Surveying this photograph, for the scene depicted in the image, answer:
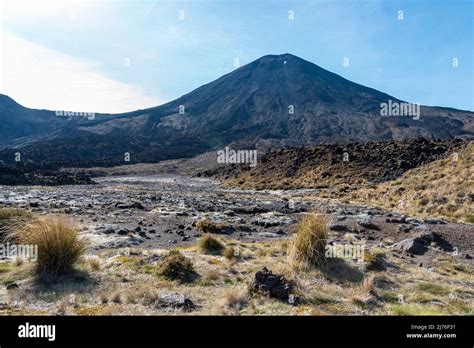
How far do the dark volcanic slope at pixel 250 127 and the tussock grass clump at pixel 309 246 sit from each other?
99580mm

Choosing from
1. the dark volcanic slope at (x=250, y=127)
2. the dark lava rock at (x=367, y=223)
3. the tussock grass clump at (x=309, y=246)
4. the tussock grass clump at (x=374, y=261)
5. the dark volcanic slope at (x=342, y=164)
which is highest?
the dark volcanic slope at (x=250, y=127)

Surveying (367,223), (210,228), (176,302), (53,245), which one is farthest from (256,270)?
(367,223)

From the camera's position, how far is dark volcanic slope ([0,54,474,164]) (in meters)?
126

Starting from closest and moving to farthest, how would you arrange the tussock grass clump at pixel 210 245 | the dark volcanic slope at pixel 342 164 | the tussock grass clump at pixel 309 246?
1. the tussock grass clump at pixel 309 246
2. the tussock grass clump at pixel 210 245
3. the dark volcanic slope at pixel 342 164

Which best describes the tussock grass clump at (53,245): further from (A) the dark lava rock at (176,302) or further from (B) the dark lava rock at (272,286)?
(B) the dark lava rock at (272,286)

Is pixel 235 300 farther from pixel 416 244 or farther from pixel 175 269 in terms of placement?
pixel 416 244

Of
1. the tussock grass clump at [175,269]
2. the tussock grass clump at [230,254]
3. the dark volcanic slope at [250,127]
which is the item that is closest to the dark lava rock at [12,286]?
the tussock grass clump at [175,269]

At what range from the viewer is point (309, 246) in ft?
29.1

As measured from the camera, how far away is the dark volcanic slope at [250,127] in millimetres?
126188

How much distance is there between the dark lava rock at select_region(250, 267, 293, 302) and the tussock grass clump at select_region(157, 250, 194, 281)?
1.68 meters

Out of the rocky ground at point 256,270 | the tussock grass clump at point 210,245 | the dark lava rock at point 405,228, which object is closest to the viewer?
the rocky ground at point 256,270

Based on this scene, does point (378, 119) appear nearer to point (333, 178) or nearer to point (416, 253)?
point (333, 178)
